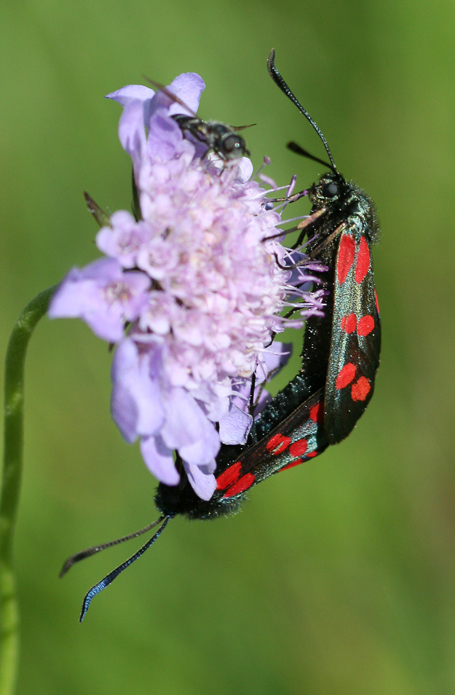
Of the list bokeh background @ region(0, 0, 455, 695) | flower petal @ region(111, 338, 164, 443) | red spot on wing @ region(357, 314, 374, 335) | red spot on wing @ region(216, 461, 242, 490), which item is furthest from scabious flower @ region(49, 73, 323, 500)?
bokeh background @ region(0, 0, 455, 695)

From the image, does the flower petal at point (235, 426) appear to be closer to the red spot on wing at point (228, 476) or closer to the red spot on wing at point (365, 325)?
the red spot on wing at point (228, 476)

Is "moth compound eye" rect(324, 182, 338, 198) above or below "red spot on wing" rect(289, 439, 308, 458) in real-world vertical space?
above

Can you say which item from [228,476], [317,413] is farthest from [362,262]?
[228,476]

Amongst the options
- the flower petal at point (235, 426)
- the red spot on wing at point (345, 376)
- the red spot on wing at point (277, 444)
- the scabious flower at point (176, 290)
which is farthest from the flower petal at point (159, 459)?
the red spot on wing at point (345, 376)

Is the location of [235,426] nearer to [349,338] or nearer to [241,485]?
[241,485]

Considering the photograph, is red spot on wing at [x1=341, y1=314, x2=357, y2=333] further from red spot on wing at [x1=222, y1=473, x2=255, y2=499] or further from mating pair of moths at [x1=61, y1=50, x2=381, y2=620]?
red spot on wing at [x1=222, y1=473, x2=255, y2=499]

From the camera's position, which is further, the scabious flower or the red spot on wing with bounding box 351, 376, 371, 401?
the red spot on wing with bounding box 351, 376, 371, 401

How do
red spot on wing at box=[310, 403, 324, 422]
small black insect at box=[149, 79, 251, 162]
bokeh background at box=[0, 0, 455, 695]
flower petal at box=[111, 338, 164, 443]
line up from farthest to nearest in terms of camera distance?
bokeh background at box=[0, 0, 455, 695], red spot on wing at box=[310, 403, 324, 422], small black insect at box=[149, 79, 251, 162], flower petal at box=[111, 338, 164, 443]
